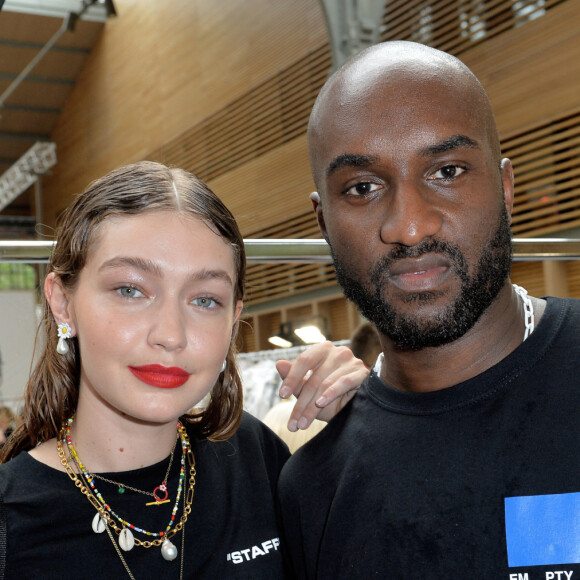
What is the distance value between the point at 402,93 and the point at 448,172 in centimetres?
19

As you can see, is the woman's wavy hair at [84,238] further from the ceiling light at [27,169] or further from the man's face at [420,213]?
the ceiling light at [27,169]

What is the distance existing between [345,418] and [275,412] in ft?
2.35

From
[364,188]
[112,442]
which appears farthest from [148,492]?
[364,188]

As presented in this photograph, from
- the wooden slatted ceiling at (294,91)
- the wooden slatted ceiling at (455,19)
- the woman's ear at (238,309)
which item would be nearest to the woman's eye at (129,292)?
the woman's ear at (238,309)

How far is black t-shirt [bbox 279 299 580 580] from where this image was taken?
4.35 ft

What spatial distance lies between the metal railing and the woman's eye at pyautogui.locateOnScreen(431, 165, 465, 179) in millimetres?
590

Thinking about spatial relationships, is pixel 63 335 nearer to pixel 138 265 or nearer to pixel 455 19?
pixel 138 265

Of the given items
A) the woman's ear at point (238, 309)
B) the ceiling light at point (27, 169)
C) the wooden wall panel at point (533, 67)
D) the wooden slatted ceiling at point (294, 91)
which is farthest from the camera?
the ceiling light at point (27, 169)

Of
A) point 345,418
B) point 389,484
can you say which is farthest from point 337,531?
point 345,418

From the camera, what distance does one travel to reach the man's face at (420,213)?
4.89 ft

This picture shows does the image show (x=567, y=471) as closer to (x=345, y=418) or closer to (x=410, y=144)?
(x=345, y=418)

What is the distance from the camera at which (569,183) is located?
6.92 meters

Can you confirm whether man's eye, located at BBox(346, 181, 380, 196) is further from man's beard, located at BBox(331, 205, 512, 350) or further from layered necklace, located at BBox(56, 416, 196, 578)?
layered necklace, located at BBox(56, 416, 196, 578)

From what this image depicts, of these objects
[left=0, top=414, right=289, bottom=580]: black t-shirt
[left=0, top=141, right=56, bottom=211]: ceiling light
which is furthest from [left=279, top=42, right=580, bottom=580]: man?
[left=0, top=141, right=56, bottom=211]: ceiling light
